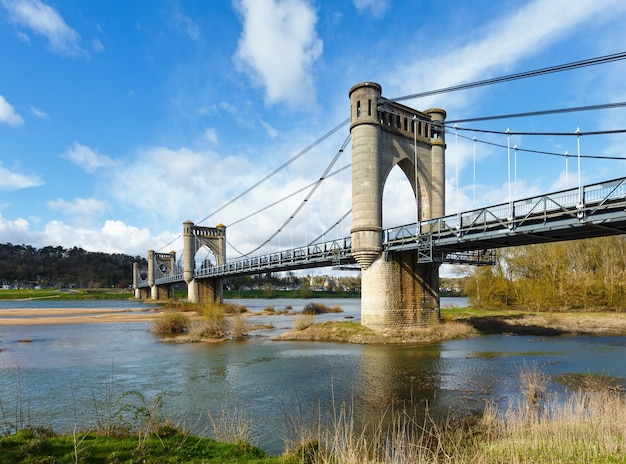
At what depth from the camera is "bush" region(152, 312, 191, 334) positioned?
32.0 metres

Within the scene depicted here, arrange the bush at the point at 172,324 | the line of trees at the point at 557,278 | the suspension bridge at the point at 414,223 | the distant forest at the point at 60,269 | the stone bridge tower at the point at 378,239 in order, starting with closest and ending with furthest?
the suspension bridge at the point at 414,223
the stone bridge tower at the point at 378,239
the bush at the point at 172,324
the line of trees at the point at 557,278
the distant forest at the point at 60,269

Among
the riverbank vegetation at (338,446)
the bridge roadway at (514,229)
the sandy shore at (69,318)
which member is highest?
the bridge roadway at (514,229)

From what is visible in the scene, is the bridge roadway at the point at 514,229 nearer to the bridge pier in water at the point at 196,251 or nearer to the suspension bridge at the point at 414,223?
the suspension bridge at the point at 414,223

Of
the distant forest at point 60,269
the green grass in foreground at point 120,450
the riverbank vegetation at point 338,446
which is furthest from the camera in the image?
the distant forest at point 60,269

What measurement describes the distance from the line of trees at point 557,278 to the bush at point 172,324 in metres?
35.2

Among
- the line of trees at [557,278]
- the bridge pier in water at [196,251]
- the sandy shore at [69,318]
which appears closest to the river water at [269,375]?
the line of trees at [557,278]

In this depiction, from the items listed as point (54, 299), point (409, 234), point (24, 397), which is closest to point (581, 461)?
point (24, 397)

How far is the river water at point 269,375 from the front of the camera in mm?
11312

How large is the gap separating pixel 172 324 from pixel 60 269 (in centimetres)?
15442

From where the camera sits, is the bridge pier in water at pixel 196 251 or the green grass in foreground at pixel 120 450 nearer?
the green grass in foreground at pixel 120 450

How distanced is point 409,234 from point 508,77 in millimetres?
11116

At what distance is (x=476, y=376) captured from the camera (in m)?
15.6

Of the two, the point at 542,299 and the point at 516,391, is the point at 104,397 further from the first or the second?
the point at 542,299

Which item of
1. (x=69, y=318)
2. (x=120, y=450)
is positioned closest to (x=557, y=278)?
Answer: (x=120, y=450)
